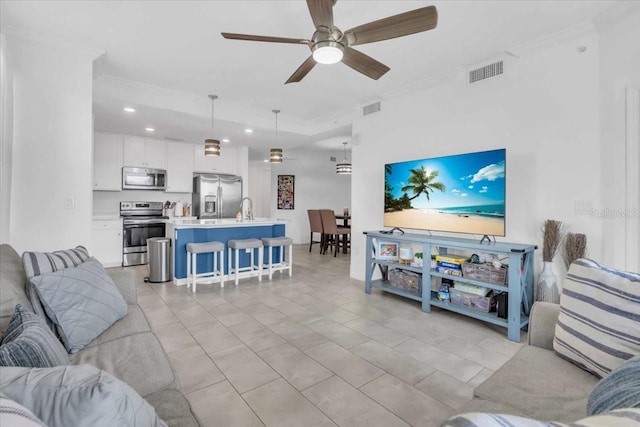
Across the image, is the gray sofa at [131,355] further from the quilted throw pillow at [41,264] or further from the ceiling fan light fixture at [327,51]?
the ceiling fan light fixture at [327,51]

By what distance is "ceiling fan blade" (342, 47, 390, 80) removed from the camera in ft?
7.93

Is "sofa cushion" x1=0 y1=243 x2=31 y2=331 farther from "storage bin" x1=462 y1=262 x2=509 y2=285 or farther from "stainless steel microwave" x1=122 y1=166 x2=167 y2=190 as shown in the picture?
"stainless steel microwave" x1=122 y1=166 x2=167 y2=190

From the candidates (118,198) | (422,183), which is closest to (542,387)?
(422,183)

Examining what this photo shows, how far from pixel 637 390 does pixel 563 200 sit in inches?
103

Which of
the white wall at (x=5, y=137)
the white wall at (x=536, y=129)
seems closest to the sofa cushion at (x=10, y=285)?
the white wall at (x=5, y=137)

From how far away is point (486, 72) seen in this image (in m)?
3.40

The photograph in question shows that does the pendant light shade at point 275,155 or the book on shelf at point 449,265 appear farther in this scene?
the pendant light shade at point 275,155

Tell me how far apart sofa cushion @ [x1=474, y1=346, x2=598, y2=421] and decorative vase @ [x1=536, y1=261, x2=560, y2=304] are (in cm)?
159

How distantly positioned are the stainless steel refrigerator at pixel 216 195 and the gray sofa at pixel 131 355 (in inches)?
189

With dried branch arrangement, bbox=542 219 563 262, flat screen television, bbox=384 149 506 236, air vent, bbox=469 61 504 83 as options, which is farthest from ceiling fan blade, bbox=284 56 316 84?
dried branch arrangement, bbox=542 219 563 262

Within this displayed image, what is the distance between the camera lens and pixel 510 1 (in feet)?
7.91

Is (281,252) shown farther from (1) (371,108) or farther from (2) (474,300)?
(2) (474,300)

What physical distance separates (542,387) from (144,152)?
6.75 m

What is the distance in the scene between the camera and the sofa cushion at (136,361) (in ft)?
4.30
